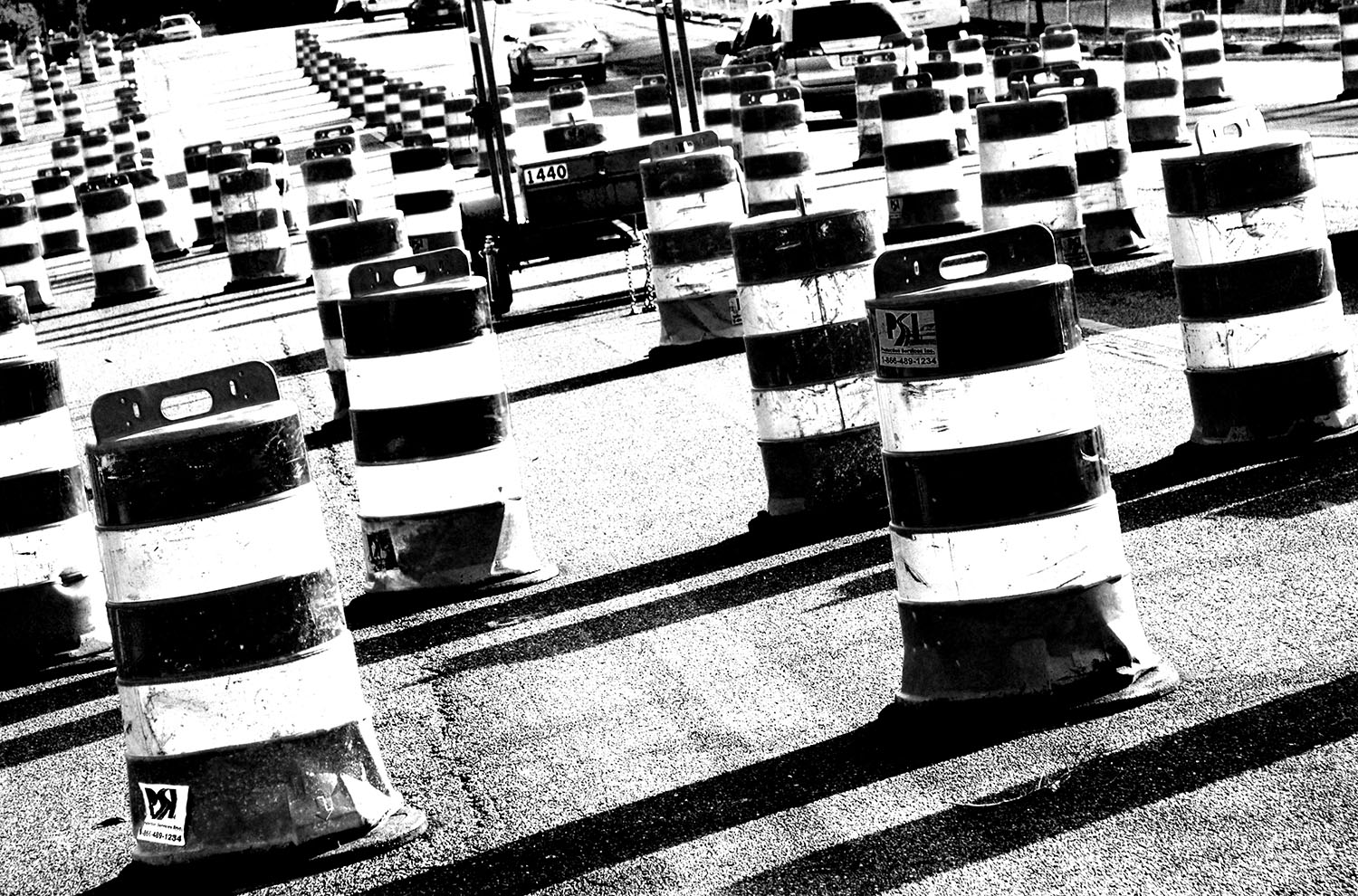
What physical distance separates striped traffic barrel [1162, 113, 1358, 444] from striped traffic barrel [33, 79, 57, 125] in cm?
5691

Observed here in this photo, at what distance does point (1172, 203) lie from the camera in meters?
8.19

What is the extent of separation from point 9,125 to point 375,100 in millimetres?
17427

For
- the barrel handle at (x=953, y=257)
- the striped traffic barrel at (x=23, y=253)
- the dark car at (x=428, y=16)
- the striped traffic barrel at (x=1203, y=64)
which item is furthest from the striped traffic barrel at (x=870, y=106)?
the dark car at (x=428, y=16)

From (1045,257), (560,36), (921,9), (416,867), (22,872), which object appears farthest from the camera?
→ (560,36)

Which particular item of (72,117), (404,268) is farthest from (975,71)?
(72,117)

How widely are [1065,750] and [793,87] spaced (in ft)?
54.2

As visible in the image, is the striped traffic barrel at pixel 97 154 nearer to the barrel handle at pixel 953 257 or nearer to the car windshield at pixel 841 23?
the car windshield at pixel 841 23

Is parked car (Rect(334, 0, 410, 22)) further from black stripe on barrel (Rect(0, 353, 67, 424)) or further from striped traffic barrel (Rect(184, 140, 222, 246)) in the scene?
black stripe on barrel (Rect(0, 353, 67, 424))

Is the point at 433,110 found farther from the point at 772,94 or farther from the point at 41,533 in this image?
the point at 41,533

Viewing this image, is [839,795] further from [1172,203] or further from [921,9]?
[921,9]

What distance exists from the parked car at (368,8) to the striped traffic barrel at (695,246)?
80967 millimetres

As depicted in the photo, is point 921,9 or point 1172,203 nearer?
point 1172,203

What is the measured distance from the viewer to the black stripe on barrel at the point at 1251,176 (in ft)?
26.1

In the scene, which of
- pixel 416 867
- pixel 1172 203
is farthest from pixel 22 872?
pixel 1172 203
